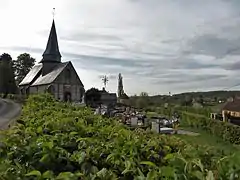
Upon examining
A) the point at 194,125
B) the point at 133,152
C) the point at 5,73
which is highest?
the point at 5,73

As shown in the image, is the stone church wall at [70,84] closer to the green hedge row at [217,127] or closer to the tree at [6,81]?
the tree at [6,81]

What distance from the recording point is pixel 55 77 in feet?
162

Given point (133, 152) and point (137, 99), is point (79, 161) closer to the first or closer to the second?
point (133, 152)

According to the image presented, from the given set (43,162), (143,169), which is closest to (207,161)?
(143,169)

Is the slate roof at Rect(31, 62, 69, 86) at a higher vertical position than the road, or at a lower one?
higher

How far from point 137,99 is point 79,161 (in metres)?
57.6

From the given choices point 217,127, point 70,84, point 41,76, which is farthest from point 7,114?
point 41,76

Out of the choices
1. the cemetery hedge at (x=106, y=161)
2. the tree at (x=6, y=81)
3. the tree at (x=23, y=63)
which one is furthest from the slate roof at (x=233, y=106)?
the tree at (x=23, y=63)

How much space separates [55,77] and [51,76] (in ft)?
6.48

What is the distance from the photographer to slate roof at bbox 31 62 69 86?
5012cm

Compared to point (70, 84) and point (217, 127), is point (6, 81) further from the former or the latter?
point (217, 127)

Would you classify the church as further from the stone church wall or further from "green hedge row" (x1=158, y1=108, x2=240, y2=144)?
"green hedge row" (x1=158, y1=108, x2=240, y2=144)

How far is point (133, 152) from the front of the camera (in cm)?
219

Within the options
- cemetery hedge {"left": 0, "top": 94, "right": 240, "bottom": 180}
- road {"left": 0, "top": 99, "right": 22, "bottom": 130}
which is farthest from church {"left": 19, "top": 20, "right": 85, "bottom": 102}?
cemetery hedge {"left": 0, "top": 94, "right": 240, "bottom": 180}
